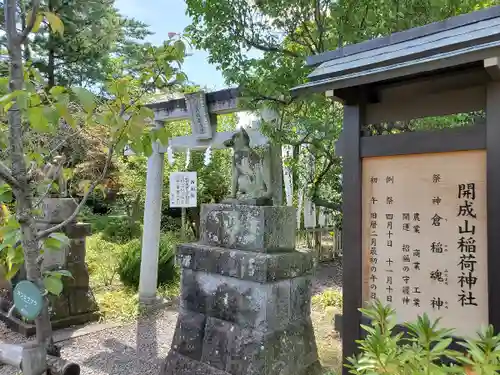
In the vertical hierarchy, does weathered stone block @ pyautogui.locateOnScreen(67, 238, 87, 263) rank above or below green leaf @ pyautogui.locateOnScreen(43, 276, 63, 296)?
below

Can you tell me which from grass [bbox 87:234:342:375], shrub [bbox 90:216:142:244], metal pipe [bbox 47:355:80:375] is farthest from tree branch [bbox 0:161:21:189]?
shrub [bbox 90:216:142:244]

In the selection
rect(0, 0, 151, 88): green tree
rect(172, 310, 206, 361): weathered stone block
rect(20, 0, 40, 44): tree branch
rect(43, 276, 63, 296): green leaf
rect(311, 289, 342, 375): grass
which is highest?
rect(0, 0, 151, 88): green tree

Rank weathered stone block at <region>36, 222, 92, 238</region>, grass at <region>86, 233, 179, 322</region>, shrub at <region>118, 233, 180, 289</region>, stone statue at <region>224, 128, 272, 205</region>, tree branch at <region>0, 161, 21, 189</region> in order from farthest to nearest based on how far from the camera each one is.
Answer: shrub at <region>118, 233, 180, 289</region>, grass at <region>86, 233, 179, 322</region>, weathered stone block at <region>36, 222, 92, 238</region>, stone statue at <region>224, 128, 272, 205</region>, tree branch at <region>0, 161, 21, 189</region>

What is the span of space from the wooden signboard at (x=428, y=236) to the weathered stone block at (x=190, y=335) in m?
1.81

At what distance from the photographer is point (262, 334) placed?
338 cm

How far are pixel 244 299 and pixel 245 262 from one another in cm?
35

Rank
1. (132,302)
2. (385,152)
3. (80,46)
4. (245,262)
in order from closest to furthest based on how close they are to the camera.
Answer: (385,152) < (245,262) < (132,302) < (80,46)

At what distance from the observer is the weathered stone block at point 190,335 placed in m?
3.74

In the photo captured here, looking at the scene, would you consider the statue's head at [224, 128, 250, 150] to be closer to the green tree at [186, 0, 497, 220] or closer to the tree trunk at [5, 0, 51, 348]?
the green tree at [186, 0, 497, 220]

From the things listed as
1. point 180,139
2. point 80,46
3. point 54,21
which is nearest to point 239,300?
point 54,21

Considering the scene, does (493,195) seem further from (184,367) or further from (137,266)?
(137,266)

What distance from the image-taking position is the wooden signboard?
234cm

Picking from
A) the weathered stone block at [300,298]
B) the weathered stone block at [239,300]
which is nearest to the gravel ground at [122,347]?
the weathered stone block at [239,300]

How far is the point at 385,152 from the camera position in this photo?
2701 mm
